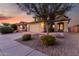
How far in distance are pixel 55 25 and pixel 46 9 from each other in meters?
0.33

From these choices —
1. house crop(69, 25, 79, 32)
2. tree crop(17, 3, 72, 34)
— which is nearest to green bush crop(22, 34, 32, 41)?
tree crop(17, 3, 72, 34)

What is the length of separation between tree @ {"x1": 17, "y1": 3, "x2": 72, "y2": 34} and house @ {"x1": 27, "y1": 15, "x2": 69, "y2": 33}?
0.24 feet

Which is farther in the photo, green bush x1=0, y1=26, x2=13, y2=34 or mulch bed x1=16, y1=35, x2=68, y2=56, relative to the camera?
green bush x1=0, y1=26, x2=13, y2=34

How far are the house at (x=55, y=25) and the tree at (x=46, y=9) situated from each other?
73 millimetres

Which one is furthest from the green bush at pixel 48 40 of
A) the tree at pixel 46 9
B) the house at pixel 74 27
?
the house at pixel 74 27

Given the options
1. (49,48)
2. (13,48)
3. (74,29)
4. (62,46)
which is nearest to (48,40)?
(49,48)

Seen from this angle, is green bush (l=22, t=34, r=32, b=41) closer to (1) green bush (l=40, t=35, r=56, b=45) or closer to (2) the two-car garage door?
(2) the two-car garage door

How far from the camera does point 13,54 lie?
354 cm

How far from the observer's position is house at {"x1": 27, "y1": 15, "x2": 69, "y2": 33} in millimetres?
3572

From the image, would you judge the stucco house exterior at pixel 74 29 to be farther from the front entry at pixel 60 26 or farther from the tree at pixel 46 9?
the tree at pixel 46 9

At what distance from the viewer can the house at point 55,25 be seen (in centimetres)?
357

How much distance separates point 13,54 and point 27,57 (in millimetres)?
255

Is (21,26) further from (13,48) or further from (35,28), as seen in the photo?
(13,48)

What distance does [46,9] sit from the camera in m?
3.58
